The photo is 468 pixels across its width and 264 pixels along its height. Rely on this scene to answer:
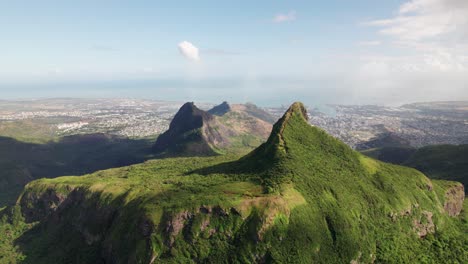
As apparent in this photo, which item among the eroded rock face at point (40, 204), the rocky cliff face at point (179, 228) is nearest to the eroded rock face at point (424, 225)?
the rocky cliff face at point (179, 228)

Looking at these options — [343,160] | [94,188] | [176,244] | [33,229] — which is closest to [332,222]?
[343,160]

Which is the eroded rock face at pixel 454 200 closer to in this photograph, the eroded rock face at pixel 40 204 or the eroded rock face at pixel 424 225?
the eroded rock face at pixel 424 225

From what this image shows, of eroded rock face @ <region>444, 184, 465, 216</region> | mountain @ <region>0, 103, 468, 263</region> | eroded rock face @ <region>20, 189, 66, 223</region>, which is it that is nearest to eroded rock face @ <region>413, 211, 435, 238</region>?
mountain @ <region>0, 103, 468, 263</region>

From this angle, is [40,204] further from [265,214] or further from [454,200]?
[454,200]

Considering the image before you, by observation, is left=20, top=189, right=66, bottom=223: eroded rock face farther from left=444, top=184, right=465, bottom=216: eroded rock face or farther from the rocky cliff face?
left=444, top=184, right=465, bottom=216: eroded rock face

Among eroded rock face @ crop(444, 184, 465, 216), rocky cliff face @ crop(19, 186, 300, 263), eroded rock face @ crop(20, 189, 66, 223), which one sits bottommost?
eroded rock face @ crop(20, 189, 66, 223)

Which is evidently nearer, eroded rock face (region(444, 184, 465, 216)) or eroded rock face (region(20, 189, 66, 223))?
eroded rock face (region(444, 184, 465, 216))

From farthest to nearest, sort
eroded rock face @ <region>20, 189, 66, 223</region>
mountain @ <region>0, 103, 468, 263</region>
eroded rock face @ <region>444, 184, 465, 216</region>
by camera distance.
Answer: eroded rock face @ <region>20, 189, 66, 223</region> < eroded rock face @ <region>444, 184, 465, 216</region> < mountain @ <region>0, 103, 468, 263</region>
